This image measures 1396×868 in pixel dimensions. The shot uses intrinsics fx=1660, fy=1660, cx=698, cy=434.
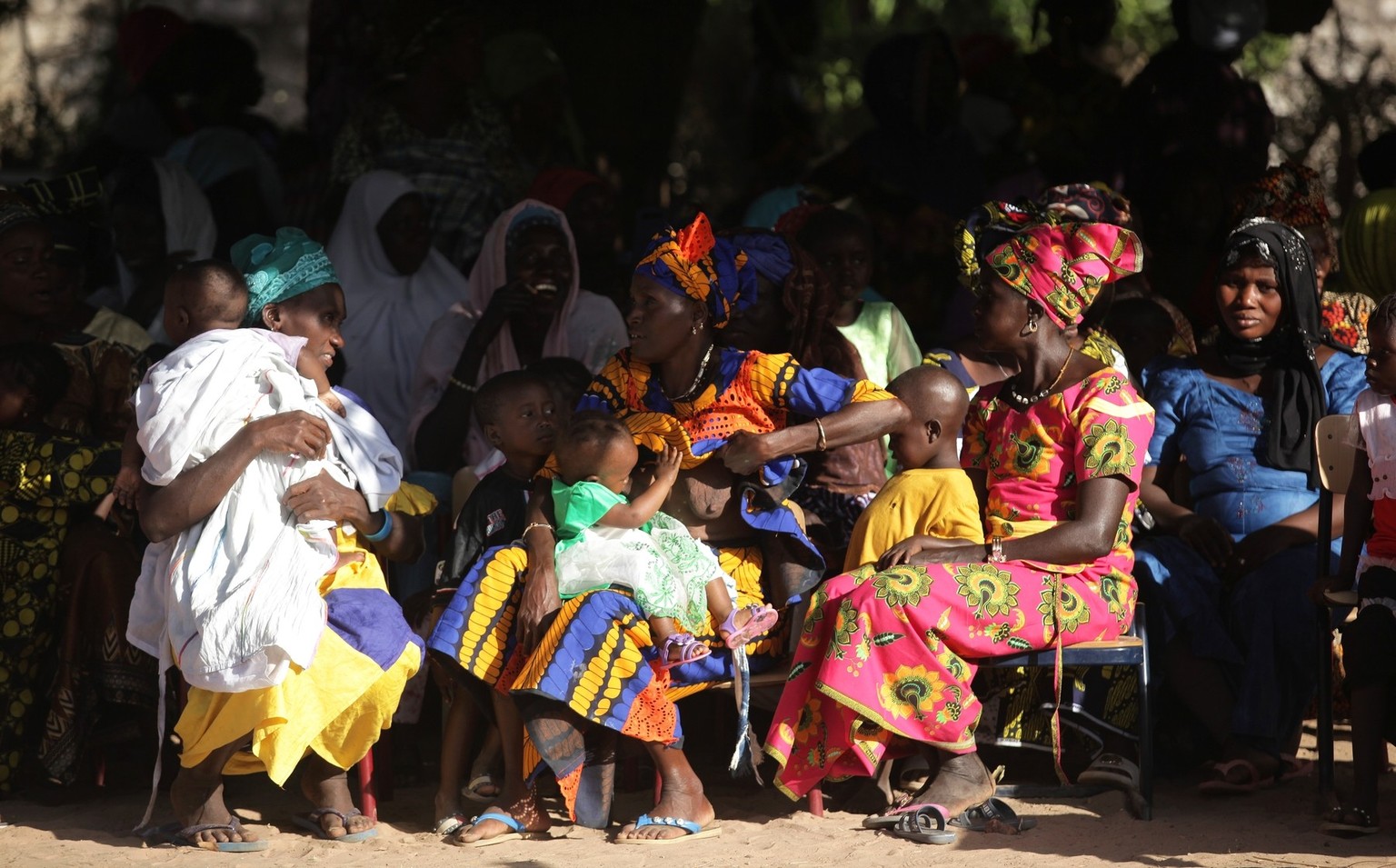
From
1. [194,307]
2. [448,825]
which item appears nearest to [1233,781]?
[448,825]

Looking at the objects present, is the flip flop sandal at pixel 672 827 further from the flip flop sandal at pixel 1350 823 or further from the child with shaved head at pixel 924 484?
the flip flop sandal at pixel 1350 823

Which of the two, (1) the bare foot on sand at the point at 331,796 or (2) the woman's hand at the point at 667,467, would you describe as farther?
(2) the woman's hand at the point at 667,467

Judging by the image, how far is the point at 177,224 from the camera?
25.5 ft

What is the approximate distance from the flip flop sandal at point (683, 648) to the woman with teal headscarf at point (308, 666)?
32.0 inches

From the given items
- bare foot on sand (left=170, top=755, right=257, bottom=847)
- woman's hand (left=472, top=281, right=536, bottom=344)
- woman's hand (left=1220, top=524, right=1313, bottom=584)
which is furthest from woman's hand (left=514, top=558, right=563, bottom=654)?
woman's hand (left=1220, top=524, right=1313, bottom=584)

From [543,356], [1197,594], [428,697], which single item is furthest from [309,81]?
[1197,594]

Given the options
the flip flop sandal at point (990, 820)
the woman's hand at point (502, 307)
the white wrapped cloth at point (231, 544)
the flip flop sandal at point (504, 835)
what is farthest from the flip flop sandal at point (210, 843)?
the woman's hand at point (502, 307)

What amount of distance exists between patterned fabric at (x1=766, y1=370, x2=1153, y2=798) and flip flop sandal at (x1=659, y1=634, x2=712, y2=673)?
0.32 m

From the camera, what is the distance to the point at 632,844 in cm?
512

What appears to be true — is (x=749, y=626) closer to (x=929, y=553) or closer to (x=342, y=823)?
(x=929, y=553)

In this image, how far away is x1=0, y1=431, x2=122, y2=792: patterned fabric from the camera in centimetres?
573

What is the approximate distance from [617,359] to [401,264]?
2.05m

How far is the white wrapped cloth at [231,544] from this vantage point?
4977 mm

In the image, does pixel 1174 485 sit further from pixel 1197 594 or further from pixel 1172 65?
pixel 1172 65
